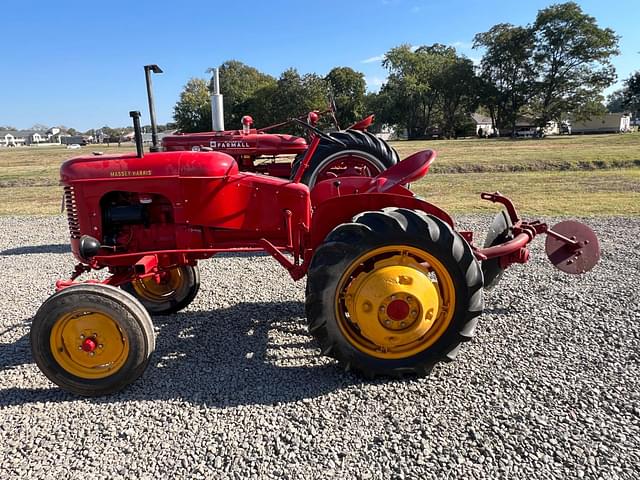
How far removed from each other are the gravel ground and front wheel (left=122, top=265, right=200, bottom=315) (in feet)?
0.42

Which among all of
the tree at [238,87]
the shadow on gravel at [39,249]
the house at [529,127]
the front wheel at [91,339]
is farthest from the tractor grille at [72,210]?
the house at [529,127]

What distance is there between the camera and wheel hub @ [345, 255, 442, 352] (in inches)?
112

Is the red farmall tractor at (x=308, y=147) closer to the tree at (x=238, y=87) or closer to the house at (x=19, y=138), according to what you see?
the tree at (x=238, y=87)

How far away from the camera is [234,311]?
4293 millimetres

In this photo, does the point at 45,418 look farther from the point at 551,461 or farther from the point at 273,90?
the point at 273,90

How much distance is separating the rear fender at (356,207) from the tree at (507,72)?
171 ft

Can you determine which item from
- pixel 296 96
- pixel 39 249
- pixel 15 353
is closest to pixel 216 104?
pixel 39 249

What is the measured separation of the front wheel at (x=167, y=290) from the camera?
13.6ft

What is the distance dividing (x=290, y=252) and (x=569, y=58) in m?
54.7

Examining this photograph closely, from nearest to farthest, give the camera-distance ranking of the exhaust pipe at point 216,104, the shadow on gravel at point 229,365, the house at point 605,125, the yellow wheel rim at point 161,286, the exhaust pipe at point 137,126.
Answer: the shadow on gravel at point 229,365, the exhaust pipe at point 137,126, the yellow wheel rim at point 161,286, the exhaust pipe at point 216,104, the house at point 605,125

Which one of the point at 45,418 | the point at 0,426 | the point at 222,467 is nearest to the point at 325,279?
the point at 222,467

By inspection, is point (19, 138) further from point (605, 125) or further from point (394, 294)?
point (394, 294)

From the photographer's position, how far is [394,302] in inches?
112

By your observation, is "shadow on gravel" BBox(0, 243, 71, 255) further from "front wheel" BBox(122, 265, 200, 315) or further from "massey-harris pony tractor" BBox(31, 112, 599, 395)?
"massey-harris pony tractor" BBox(31, 112, 599, 395)
